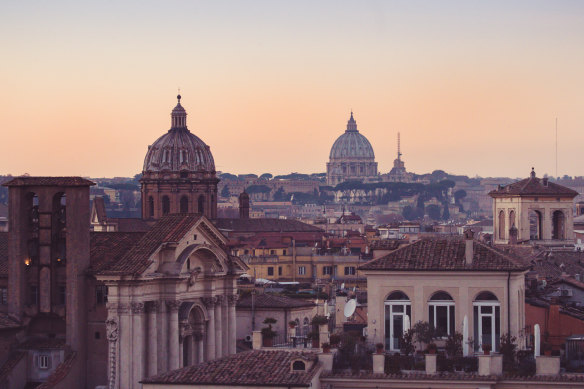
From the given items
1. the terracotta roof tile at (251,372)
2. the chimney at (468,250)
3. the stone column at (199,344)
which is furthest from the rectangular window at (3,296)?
the terracotta roof tile at (251,372)

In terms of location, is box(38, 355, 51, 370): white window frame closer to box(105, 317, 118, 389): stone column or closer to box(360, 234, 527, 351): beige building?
box(105, 317, 118, 389): stone column

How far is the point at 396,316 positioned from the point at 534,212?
45.2 meters

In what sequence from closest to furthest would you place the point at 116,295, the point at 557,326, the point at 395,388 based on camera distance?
1. the point at 395,388
2. the point at 557,326
3. the point at 116,295

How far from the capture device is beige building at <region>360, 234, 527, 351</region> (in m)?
36.4

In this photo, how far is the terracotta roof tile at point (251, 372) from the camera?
33.0 m

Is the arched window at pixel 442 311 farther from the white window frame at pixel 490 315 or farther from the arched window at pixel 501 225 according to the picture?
the arched window at pixel 501 225

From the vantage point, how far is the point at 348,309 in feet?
137

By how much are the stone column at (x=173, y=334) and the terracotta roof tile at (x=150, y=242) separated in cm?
127

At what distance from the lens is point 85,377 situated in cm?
4603

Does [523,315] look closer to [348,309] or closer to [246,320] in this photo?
[348,309]

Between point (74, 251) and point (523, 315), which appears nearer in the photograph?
point (523, 315)

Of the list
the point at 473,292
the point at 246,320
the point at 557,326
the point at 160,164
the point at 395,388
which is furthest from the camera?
the point at 160,164

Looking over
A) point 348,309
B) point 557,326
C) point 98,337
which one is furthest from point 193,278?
point 557,326

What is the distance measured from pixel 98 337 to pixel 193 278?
8.93ft
